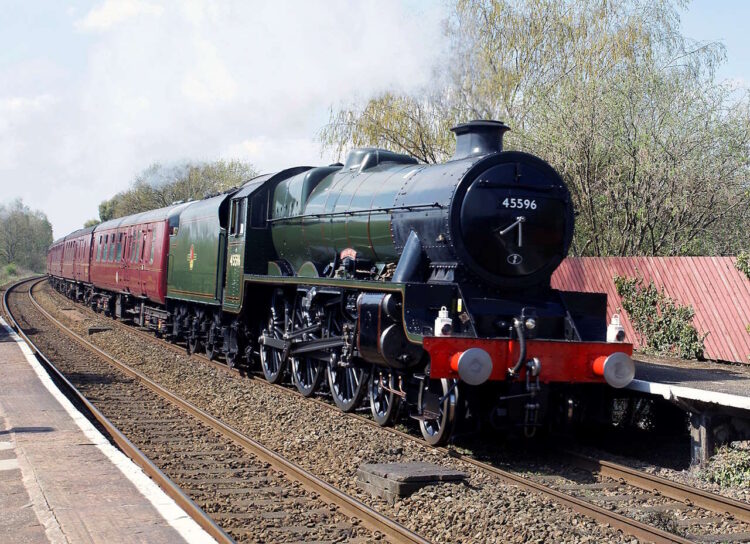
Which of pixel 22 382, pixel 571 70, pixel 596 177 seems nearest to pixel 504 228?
pixel 22 382

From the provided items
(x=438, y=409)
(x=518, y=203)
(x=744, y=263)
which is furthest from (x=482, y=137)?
(x=744, y=263)

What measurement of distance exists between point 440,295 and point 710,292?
8073mm

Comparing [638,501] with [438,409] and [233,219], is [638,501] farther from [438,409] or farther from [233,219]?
[233,219]

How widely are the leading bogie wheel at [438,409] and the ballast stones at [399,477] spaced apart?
3.00 feet

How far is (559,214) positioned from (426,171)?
5.06 ft

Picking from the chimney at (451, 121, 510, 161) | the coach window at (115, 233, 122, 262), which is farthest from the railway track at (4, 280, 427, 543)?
the coach window at (115, 233, 122, 262)

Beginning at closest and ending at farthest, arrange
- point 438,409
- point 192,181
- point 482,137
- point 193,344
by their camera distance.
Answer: point 438,409, point 482,137, point 193,344, point 192,181

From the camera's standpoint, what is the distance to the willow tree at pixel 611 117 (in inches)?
664

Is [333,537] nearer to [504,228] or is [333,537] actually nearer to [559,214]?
[504,228]

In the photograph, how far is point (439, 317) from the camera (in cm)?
750

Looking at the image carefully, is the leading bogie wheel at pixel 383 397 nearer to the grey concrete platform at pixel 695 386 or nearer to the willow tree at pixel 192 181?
the grey concrete platform at pixel 695 386

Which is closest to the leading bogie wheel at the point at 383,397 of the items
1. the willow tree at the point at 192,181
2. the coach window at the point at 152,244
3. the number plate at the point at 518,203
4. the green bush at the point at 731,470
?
the number plate at the point at 518,203

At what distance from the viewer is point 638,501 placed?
6512 millimetres

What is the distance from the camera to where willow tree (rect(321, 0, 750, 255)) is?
664 inches
